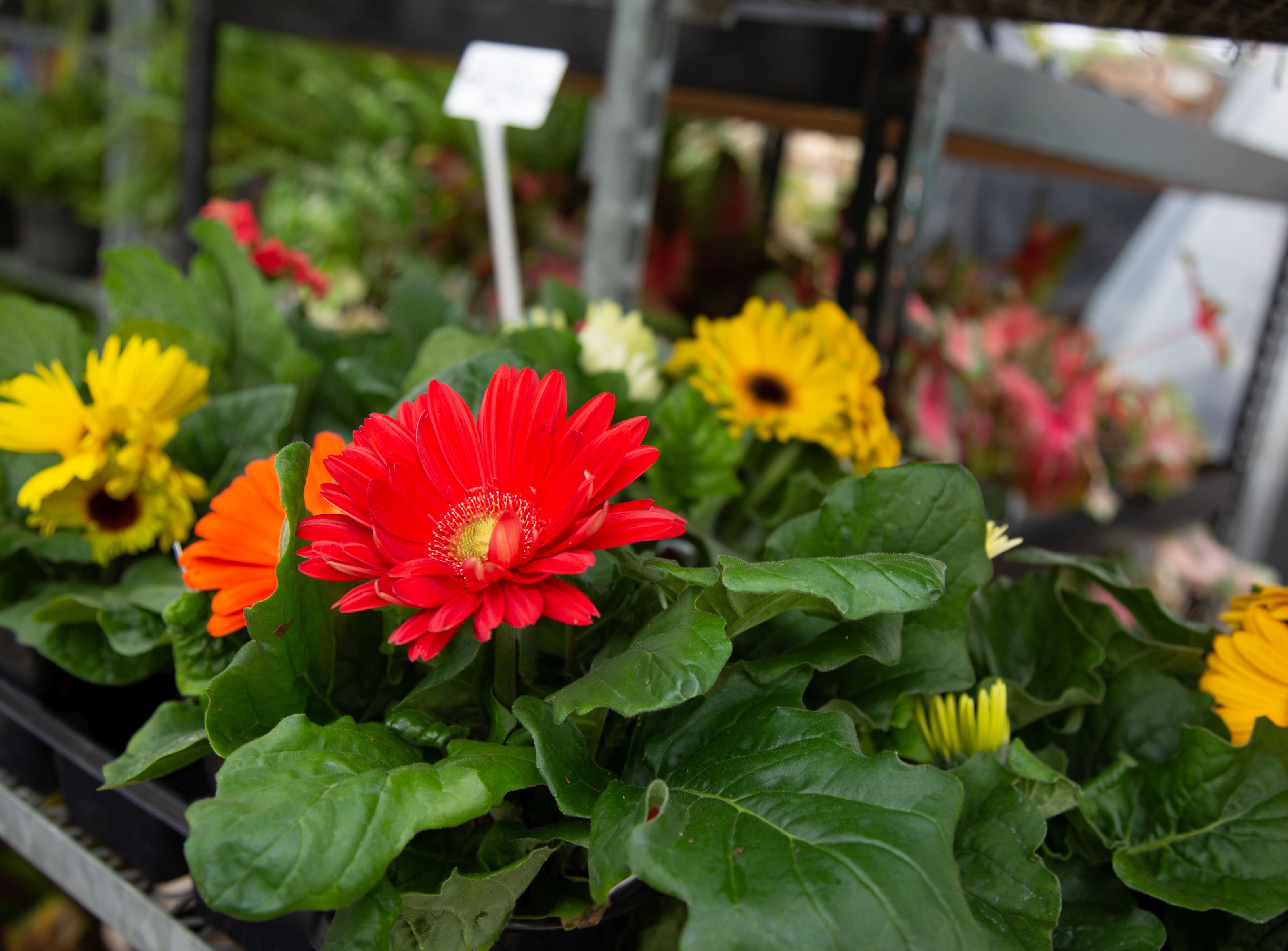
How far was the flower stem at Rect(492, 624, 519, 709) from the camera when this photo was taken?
0.33m

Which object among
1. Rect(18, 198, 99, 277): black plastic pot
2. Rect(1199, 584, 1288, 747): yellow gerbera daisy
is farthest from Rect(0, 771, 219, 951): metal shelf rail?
Rect(18, 198, 99, 277): black plastic pot

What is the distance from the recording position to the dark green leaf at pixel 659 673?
0.90 ft

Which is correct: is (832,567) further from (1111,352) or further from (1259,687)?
(1111,352)

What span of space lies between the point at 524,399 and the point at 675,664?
10 centimetres

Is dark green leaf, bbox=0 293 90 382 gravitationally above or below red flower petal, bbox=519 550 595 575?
below

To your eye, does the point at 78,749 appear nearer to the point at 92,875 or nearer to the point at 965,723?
the point at 92,875

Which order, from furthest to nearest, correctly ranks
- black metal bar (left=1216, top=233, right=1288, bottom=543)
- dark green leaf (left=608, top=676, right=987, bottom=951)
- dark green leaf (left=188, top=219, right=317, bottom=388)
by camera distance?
black metal bar (left=1216, top=233, right=1288, bottom=543) < dark green leaf (left=188, top=219, right=317, bottom=388) < dark green leaf (left=608, top=676, right=987, bottom=951)

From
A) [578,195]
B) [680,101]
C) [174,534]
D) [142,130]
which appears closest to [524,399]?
[174,534]

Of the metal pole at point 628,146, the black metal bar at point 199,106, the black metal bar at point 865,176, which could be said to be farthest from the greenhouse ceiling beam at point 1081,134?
the black metal bar at point 199,106

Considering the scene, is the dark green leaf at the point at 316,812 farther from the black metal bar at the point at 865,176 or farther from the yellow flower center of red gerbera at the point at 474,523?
the black metal bar at the point at 865,176

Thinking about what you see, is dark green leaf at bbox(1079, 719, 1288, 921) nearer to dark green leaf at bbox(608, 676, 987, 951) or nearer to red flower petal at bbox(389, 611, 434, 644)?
dark green leaf at bbox(608, 676, 987, 951)

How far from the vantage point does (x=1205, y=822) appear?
369 millimetres

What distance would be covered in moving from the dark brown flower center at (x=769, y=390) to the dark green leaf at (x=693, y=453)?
0.10 feet

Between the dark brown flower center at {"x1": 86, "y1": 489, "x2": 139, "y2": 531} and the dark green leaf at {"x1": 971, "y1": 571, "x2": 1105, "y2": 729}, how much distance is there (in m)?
0.41
